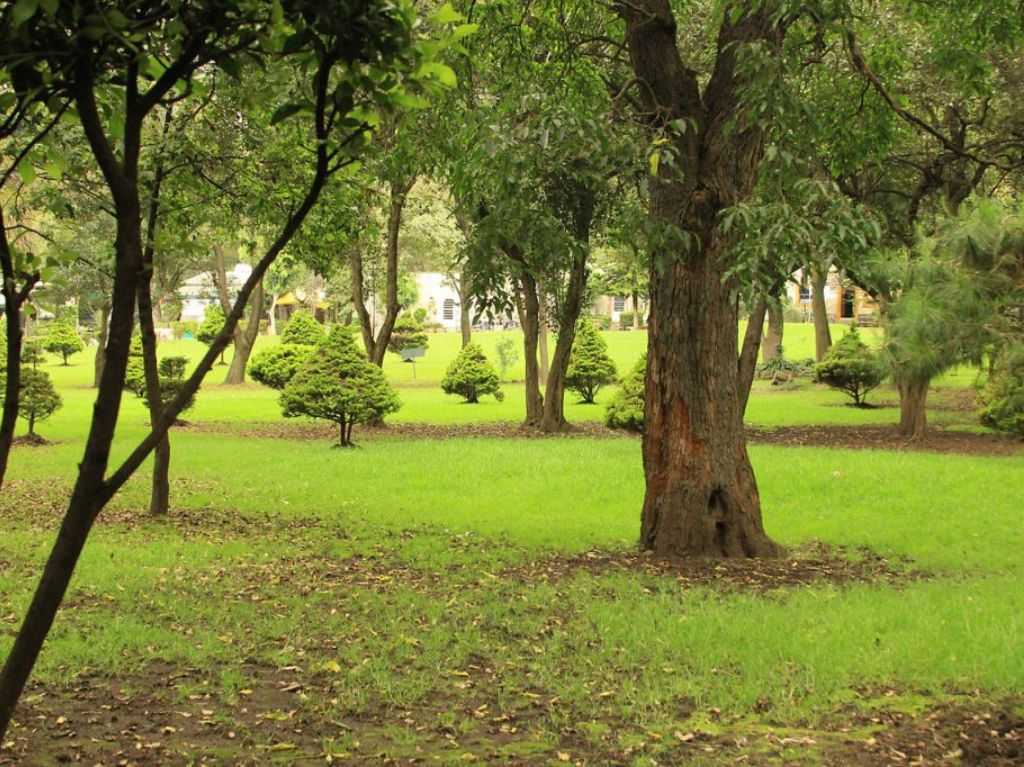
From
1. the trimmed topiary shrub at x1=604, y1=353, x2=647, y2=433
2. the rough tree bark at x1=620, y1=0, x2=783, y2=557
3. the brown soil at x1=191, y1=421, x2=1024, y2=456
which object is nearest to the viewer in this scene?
the rough tree bark at x1=620, y1=0, x2=783, y2=557

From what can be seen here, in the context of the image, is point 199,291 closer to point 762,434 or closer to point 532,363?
point 532,363

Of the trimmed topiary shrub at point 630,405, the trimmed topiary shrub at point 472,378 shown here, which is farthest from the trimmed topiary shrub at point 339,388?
the trimmed topiary shrub at point 472,378

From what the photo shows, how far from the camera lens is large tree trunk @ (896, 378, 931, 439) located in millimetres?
17578

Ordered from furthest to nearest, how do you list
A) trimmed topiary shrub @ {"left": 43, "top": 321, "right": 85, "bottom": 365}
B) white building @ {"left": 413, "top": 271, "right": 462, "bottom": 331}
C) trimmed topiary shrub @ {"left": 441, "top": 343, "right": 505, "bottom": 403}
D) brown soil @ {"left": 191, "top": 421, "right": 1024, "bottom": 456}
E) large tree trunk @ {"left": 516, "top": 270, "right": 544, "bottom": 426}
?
1. white building @ {"left": 413, "top": 271, "right": 462, "bottom": 331}
2. trimmed topiary shrub @ {"left": 43, "top": 321, "right": 85, "bottom": 365}
3. trimmed topiary shrub @ {"left": 441, "top": 343, "right": 505, "bottom": 403}
4. large tree trunk @ {"left": 516, "top": 270, "right": 544, "bottom": 426}
5. brown soil @ {"left": 191, "top": 421, "right": 1024, "bottom": 456}

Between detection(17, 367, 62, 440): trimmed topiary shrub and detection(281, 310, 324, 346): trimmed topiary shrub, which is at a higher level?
detection(281, 310, 324, 346): trimmed topiary shrub

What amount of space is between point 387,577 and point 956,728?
13.3ft

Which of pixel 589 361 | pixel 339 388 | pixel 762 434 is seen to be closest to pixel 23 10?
pixel 339 388

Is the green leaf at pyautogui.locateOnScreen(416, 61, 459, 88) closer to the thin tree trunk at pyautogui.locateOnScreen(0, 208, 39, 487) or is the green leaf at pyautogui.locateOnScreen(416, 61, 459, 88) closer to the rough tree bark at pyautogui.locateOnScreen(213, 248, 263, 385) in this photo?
the thin tree trunk at pyautogui.locateOnScreen(0, 208, 39, 487)

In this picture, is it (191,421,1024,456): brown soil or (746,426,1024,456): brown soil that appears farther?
(191,421,1024,456): brown soil

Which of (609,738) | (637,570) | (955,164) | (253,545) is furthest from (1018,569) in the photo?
(955,164)

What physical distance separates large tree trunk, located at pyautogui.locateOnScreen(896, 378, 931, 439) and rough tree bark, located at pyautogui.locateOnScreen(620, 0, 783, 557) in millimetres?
10396

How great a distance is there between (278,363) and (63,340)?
676 inches

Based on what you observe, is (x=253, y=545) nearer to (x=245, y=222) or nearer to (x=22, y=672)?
(x=245, y=222)

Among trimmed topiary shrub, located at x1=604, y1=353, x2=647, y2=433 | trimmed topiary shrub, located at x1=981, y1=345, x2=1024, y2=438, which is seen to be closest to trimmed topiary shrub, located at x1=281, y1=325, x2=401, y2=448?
trimmed topiary shrub, located at x1=604, y1=353, x2=647, y2=433
